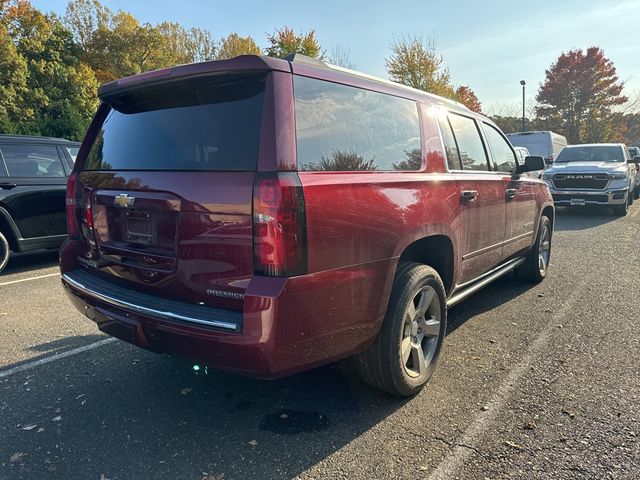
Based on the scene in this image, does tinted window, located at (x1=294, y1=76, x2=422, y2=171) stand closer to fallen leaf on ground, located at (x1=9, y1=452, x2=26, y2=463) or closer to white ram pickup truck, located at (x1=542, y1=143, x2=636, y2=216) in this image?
fallen leaf on ground, located at (x1=9, y1=452, x2=26, y2=463)

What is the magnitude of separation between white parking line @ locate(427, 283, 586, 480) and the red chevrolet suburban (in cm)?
44

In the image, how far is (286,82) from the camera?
7.32ft

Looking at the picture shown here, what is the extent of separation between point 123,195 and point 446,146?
2276mm

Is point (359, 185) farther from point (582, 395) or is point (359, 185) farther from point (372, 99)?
point (582, 395)

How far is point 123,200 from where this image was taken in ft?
8.40

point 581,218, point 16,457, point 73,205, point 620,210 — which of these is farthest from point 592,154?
point 16,457

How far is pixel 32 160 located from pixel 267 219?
6244 mm

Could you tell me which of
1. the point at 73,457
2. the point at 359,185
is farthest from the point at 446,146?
the point at 73,457

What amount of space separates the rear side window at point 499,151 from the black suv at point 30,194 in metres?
6.04

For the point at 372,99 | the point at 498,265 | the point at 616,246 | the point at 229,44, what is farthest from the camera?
the point at 229,44

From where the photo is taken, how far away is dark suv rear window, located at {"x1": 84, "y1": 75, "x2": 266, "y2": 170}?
7.39ft

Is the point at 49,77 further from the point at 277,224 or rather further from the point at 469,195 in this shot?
the point at 277,224

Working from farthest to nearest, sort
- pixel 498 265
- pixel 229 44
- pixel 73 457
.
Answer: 1. pixel 229 44
2. pixel 498 265
3. pixel 73 457

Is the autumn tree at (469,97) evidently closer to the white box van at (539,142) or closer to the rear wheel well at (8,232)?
the white box van at (539,142)
